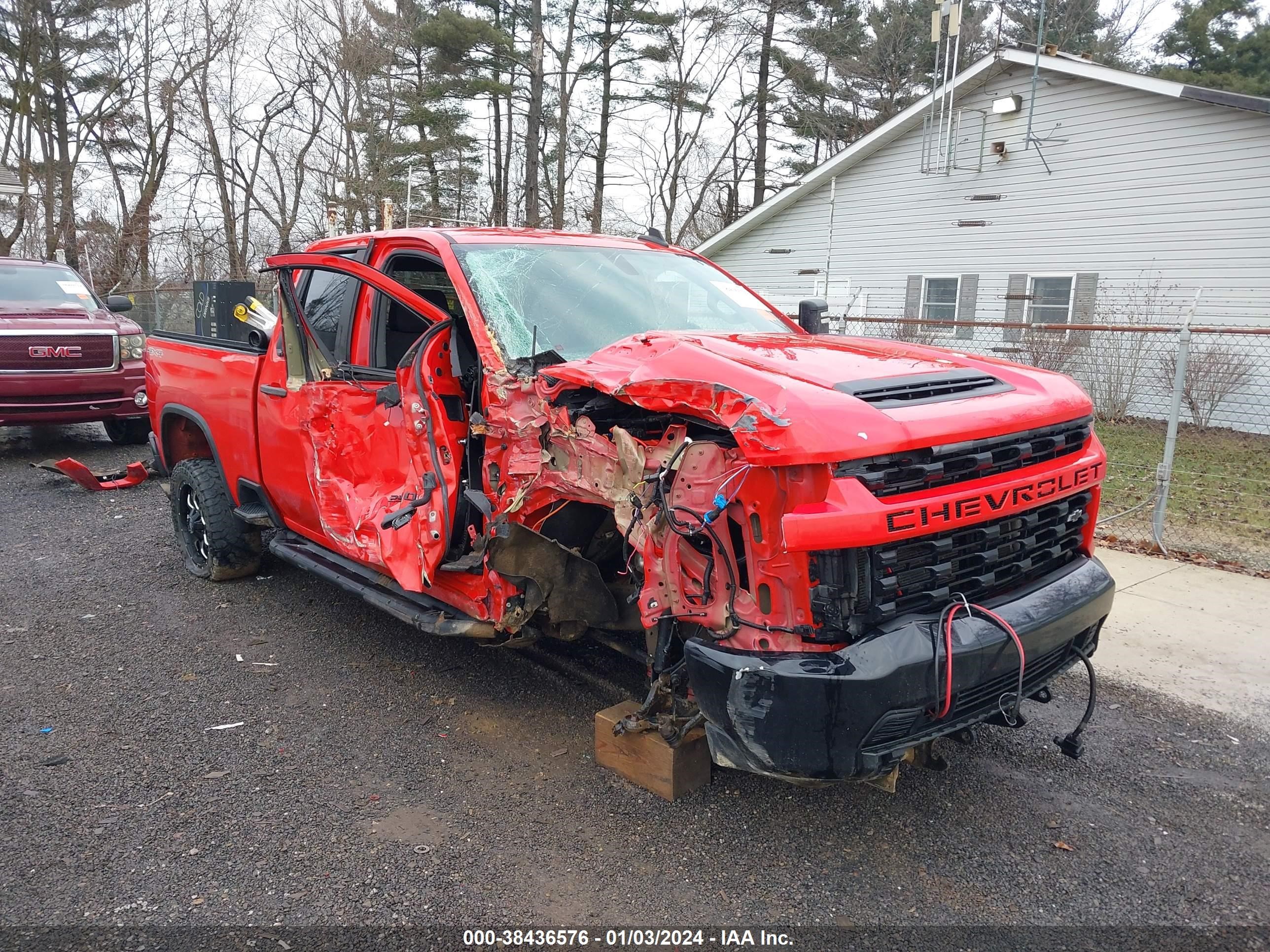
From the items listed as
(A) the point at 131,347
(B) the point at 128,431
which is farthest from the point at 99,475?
(B) the point at 128,431

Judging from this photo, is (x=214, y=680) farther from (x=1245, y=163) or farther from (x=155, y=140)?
(x=155, y=140)

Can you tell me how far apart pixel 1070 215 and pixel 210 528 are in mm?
13385

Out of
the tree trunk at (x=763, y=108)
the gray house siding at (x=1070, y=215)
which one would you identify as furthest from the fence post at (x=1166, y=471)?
A: the tree trunk at (x=763, y=108)

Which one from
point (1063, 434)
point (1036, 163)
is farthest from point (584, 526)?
point (1036, 163)

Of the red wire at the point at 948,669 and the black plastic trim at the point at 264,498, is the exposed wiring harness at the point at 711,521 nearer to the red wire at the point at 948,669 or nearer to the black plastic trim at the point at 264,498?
the red wire at the point at 948,669

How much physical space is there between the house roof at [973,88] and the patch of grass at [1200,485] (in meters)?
4.40

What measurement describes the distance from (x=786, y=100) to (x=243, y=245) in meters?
17.1

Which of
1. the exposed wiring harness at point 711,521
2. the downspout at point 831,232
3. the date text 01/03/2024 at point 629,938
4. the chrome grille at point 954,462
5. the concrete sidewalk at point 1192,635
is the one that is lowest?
the date text 01/03/2024 at point 629,938

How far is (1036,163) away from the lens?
14.5 m

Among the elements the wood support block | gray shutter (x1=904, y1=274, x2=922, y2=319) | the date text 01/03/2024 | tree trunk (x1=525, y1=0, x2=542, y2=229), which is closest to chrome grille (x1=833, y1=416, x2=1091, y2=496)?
the wood support block

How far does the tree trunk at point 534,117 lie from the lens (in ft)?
60.6

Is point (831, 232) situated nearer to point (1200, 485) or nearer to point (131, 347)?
point (1200, 485)

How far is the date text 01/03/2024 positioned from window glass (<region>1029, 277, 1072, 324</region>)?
44.2ft

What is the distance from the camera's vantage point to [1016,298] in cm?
1439
